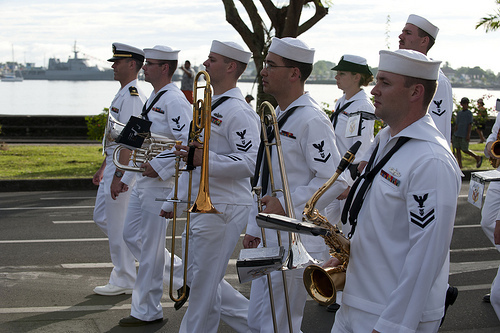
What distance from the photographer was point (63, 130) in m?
21.2

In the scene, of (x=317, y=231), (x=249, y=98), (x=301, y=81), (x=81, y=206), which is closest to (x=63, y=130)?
(x=249, y=98)

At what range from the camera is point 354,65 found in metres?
7.11

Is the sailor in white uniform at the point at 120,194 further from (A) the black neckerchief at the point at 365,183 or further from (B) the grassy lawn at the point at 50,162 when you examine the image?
(B) the grassy lawn at the point at 50,162

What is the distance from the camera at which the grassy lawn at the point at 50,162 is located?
13312 millimetres

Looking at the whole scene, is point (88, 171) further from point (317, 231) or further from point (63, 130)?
point (317, 231)

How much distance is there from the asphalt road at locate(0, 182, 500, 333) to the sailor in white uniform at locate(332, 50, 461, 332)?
2793 millimetres

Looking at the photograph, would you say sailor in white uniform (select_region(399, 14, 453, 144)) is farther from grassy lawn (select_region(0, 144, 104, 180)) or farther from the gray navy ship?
the gray navy ship

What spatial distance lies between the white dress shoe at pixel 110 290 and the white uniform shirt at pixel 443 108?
3.34 meters

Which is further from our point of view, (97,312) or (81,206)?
(81,206)

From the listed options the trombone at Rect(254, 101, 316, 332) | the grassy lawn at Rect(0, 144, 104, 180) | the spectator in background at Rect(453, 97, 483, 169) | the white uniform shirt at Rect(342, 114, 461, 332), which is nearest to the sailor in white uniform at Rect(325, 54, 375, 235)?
the trombone at Rect(254, 101, 316, 332)

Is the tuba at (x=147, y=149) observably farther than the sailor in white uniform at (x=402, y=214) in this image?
Yes

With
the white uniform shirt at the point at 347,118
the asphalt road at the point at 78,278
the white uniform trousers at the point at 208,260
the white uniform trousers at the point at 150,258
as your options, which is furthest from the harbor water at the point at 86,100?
the white uniform trousers at the point at 208,260

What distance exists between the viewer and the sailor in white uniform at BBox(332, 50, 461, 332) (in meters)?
2.74

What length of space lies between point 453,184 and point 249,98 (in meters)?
17.8
